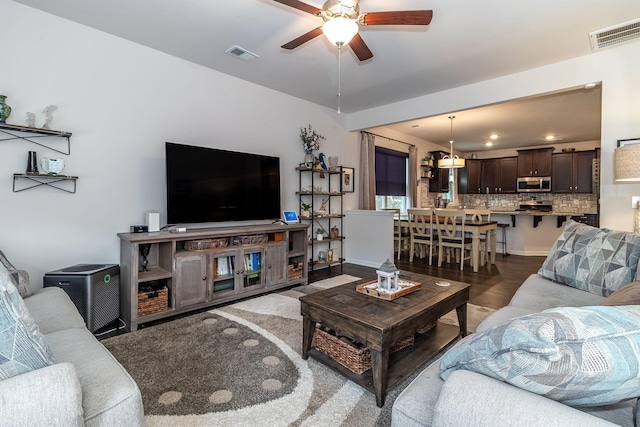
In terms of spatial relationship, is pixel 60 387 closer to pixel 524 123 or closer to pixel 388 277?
pixel 388 277

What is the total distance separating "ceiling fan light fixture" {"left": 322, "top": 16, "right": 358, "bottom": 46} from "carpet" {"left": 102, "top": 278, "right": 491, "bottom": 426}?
2.20 m

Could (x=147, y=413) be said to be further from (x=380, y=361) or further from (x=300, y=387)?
(x=380, y=361)

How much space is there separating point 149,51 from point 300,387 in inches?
136

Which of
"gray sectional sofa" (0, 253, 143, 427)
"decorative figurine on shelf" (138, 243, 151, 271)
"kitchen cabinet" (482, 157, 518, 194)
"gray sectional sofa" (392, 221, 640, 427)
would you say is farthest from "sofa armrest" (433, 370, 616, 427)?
"kitchen cabinet" (482, 157, 518, 194)

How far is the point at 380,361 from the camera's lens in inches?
63.2

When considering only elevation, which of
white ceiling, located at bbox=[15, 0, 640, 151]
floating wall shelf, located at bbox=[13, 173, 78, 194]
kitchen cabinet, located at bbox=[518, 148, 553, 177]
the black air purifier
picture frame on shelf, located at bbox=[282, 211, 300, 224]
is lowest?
the black air purifier

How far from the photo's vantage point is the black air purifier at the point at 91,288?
2.35m

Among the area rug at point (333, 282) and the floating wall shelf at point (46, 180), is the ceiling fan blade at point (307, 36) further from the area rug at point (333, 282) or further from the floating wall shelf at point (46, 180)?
the area rug at point (333, 282)

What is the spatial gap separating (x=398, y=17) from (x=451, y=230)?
13.0 feet

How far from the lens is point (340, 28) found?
1.97 metres

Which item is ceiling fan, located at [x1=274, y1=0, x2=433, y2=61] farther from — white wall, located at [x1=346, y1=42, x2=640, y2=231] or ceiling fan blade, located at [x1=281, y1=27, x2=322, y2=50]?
white wall, located at [x1=346, y1=42, x2=640, y2=231]

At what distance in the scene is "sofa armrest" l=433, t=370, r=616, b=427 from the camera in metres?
0.67

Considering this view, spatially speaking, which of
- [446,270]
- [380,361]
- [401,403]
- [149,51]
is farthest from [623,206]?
[149,51]

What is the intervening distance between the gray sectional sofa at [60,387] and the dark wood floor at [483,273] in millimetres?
3154
